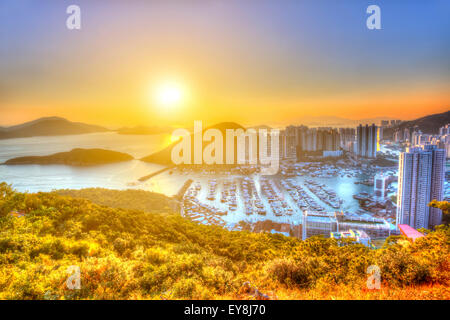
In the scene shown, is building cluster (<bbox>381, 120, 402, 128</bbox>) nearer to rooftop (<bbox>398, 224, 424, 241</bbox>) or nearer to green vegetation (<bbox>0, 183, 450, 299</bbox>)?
rooftop (<bbox>398, 224, 424, 241</bbox>)

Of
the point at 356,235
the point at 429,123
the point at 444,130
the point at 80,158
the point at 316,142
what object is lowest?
the point at 356,235

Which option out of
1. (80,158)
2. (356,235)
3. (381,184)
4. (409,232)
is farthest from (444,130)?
(80,158)

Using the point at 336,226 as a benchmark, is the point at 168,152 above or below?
above

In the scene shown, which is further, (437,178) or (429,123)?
(429,123)

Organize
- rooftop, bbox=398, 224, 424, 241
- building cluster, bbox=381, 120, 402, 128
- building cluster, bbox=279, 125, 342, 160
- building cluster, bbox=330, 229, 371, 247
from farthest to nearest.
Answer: building cluster, bbox=279, 125, 342, 160, building cluster, bbox=381, 120, 402, 128, building cluster, bbox=330, 229, 371, 247, rooftop, bbox=398, 224, 424, 241

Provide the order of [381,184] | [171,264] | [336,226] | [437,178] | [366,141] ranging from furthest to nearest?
[366,141] → [381,184] → [336,226] → [437,178] → [171,264]

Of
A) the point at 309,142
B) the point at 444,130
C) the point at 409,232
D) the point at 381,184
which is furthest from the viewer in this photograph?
the point at 309,142

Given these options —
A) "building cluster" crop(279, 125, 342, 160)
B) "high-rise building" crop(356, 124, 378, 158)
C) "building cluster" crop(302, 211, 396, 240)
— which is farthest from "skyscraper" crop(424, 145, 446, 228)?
"building cluster" crop(279, 125, 342, 160)

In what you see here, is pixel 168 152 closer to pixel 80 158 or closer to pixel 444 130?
pixel 80 158
